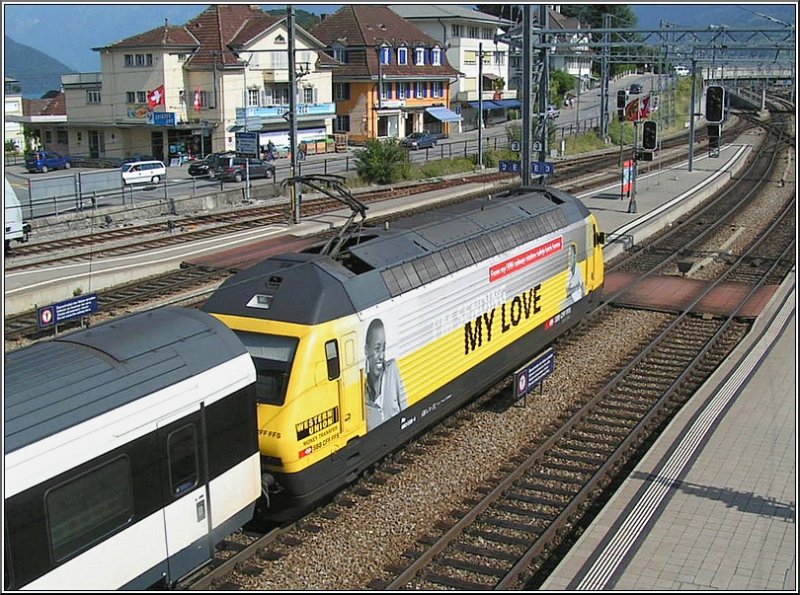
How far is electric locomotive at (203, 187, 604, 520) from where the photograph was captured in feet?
33.2

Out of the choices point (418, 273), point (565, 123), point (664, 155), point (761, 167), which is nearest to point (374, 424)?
point (418, 273)

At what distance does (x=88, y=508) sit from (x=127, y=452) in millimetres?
588

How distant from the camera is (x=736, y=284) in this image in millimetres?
24250

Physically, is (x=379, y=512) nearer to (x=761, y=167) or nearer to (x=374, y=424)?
(x=374, y=424)

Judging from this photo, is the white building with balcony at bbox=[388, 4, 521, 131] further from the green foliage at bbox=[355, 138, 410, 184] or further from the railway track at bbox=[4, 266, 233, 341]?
the railway track at bbox=[4, 266, 233, 341]

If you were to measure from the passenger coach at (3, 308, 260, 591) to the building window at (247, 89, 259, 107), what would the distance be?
50591 mm

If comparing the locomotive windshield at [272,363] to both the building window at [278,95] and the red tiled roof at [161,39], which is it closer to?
the red tiled roof at [161,39]

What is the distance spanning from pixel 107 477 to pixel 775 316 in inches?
661

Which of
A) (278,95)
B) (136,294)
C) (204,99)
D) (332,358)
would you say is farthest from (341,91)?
(332,358)

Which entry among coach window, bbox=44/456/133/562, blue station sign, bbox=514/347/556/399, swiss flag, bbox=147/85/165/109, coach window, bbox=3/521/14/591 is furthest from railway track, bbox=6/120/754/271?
swiss flag, bbox=147/85/165/109

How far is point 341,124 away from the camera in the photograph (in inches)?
2655

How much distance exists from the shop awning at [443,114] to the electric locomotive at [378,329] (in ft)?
181

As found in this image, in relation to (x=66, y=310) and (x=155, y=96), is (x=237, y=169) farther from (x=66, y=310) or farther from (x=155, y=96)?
(x=66, y=310)

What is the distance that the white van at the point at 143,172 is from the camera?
41.5m
